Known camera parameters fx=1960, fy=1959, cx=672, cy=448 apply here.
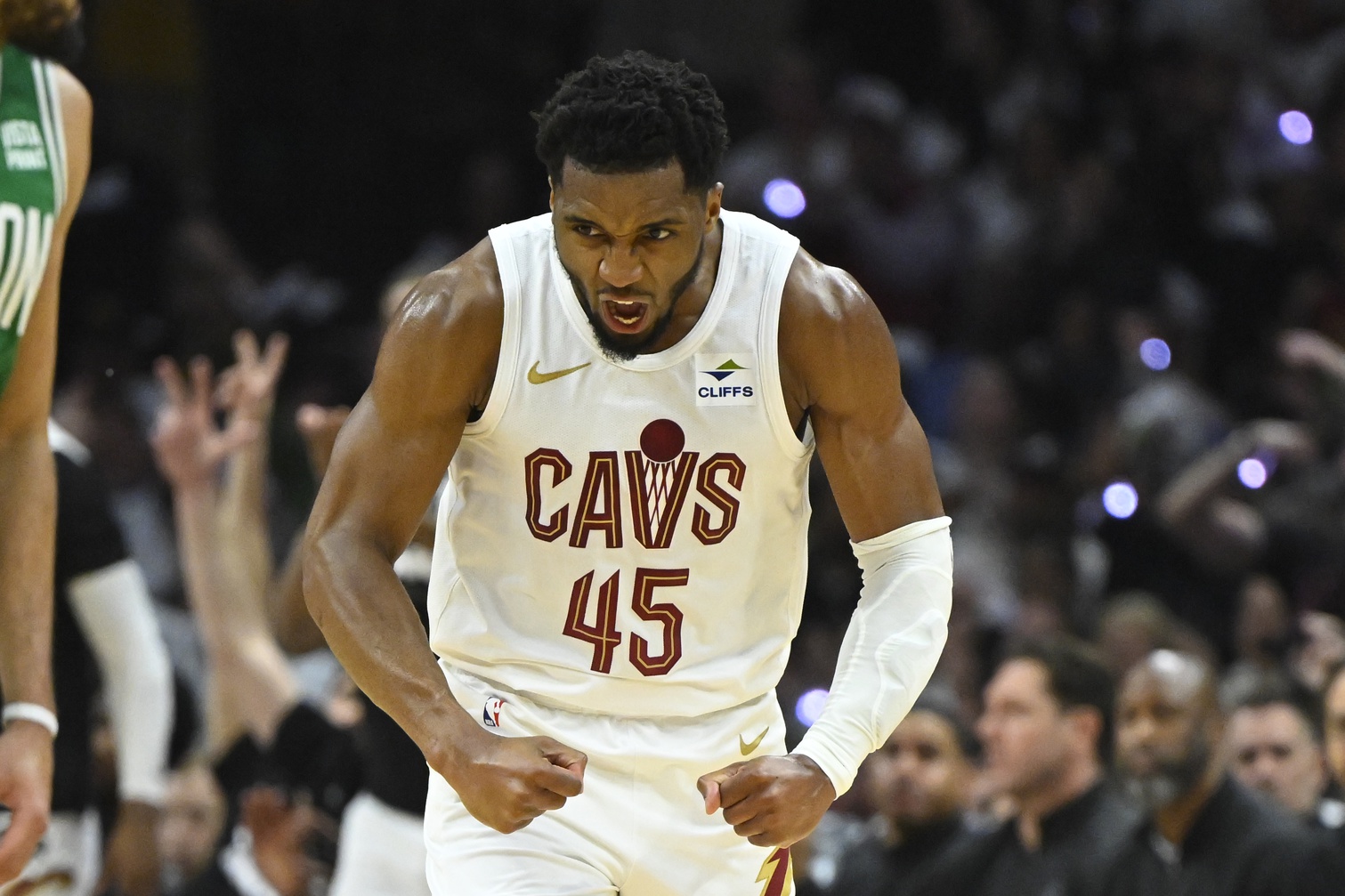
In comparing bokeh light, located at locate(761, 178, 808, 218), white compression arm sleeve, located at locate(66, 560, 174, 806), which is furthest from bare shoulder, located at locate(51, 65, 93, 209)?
bokeh light, located at locate(761, 178, 808, 218)

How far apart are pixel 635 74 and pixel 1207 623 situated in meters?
5.54

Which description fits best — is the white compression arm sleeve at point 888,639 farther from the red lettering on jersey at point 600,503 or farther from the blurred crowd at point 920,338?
the blurred crowd at point 920,338

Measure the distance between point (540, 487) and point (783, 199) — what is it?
7.13 metres

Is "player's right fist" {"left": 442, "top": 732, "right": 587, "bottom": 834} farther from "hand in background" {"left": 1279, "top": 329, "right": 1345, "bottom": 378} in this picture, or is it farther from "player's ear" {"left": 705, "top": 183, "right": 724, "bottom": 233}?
"hand in background" {"left": 1279, "top": 329, "right": 1345, "bottom": 378}

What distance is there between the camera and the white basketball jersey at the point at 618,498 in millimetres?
3797

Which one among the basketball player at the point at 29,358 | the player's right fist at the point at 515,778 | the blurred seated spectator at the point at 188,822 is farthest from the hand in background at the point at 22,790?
the blurred seated spectator at the point at 188,822

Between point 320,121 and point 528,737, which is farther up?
point 528,737

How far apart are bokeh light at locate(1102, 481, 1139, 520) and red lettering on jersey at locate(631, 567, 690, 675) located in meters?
5.33

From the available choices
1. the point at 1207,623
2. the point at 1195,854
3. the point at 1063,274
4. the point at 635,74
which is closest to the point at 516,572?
the point at 635,74

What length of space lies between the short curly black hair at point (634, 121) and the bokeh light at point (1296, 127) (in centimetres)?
730

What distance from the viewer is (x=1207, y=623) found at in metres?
8.46

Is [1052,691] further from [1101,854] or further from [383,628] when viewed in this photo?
[383,628]

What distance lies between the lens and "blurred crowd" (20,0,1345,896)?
697cm

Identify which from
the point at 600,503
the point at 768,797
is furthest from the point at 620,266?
the point at 768,797
